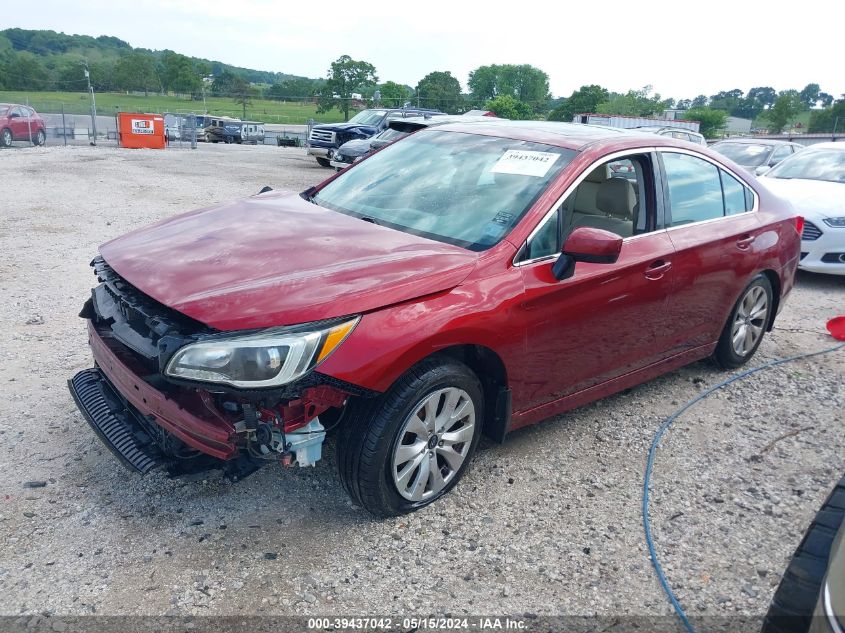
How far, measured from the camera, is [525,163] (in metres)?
3.82

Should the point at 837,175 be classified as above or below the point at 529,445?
A: above

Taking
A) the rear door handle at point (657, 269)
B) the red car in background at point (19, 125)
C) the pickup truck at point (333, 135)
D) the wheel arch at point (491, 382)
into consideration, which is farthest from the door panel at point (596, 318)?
the red car in background at point (19, 125)

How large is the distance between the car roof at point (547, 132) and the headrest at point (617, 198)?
10.7 inches

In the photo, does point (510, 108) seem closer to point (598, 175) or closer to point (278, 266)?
point (598, 175)

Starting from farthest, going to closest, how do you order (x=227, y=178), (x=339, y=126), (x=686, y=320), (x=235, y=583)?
(x=339, y=126) < (x=227, y=178) < (x=686, y=320) < (x=235, y=583)

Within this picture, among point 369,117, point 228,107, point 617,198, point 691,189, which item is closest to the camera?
point 617,198

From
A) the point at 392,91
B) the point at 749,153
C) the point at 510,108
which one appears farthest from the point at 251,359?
the point at 392,91

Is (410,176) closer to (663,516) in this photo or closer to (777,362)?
(663,516)

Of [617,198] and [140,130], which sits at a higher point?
[617,198]

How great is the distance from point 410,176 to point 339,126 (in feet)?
56.8

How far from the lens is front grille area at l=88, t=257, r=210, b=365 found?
2854mm

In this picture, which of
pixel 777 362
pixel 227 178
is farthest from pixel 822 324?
pixel 227 178

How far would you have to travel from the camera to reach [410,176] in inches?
163

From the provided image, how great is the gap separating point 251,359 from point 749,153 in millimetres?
13314
